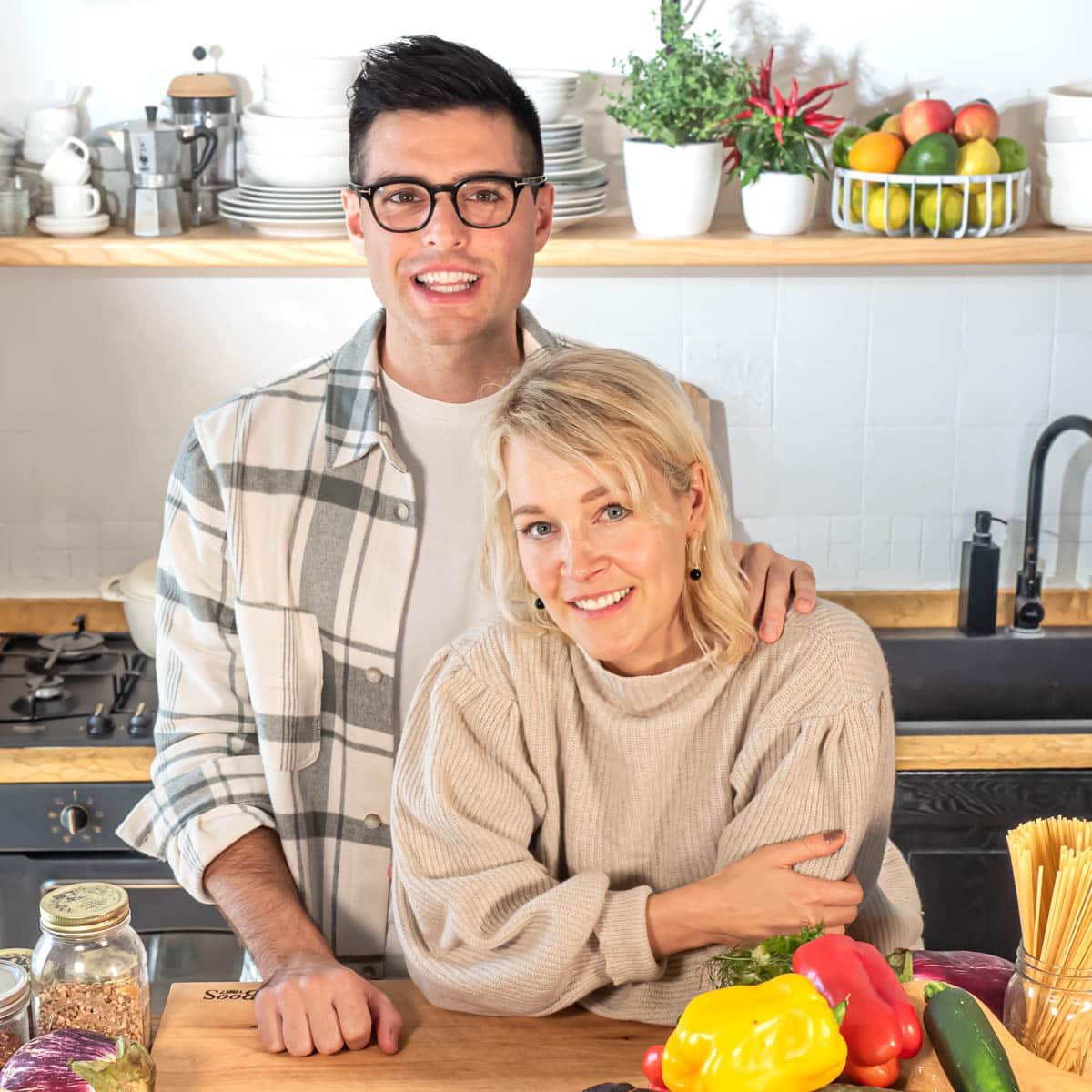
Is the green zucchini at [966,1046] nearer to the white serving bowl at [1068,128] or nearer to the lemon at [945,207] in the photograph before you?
the lemon at [945,207]

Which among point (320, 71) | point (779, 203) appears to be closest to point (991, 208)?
point (779, 203)

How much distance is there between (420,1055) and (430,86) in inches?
42.0

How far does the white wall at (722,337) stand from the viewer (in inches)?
112

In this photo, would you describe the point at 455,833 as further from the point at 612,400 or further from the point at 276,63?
the point at 276,63

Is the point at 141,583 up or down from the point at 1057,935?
down

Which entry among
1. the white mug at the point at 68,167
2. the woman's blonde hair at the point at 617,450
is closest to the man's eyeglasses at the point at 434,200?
the woman's blonde hair at the point at 617,450

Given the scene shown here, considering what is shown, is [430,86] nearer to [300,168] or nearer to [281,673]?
[281,673]

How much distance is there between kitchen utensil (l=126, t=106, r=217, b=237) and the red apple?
1425mm

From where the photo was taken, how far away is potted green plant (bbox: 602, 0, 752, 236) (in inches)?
102

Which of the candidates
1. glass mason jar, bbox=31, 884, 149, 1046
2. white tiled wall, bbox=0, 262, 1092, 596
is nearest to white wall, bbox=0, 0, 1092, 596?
white tiled wall, bbox=0, 262, 1092, 596

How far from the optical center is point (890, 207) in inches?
104

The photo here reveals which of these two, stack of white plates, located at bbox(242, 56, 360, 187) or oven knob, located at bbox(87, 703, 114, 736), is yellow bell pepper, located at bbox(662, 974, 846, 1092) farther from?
stack of white plates, located at bbox(242, 56, 360, 187)

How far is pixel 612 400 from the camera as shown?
4.61ft

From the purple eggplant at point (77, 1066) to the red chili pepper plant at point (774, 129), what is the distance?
6.47ft
